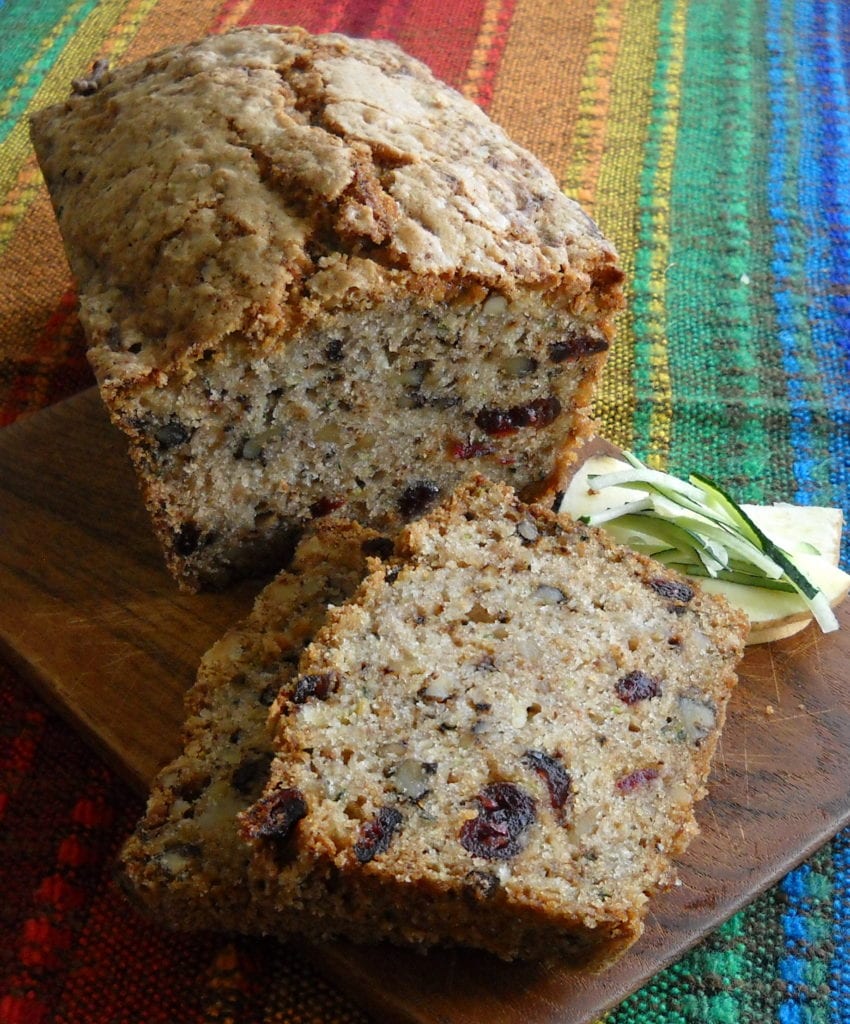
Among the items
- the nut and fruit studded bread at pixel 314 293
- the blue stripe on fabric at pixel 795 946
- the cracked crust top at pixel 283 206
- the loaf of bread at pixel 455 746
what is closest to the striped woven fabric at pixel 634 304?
the blue stripe on fabric at pixel 795 946

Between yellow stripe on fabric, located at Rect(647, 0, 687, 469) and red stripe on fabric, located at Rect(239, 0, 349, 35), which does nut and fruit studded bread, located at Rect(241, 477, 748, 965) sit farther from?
red stripe on fabric, located at Rect(239, 0, 349, 35)

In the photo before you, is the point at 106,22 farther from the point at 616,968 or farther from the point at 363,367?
the point at 616,968

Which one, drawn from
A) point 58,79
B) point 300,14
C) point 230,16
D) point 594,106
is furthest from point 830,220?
point 58,79

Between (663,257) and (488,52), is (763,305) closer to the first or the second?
(663,257)

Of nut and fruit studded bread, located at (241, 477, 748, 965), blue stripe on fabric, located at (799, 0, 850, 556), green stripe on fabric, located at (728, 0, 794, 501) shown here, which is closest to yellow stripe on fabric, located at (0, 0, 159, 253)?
nut and fruit studded bread, located at (241, 477, 748, 965)

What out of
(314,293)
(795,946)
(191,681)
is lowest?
(795,946)
